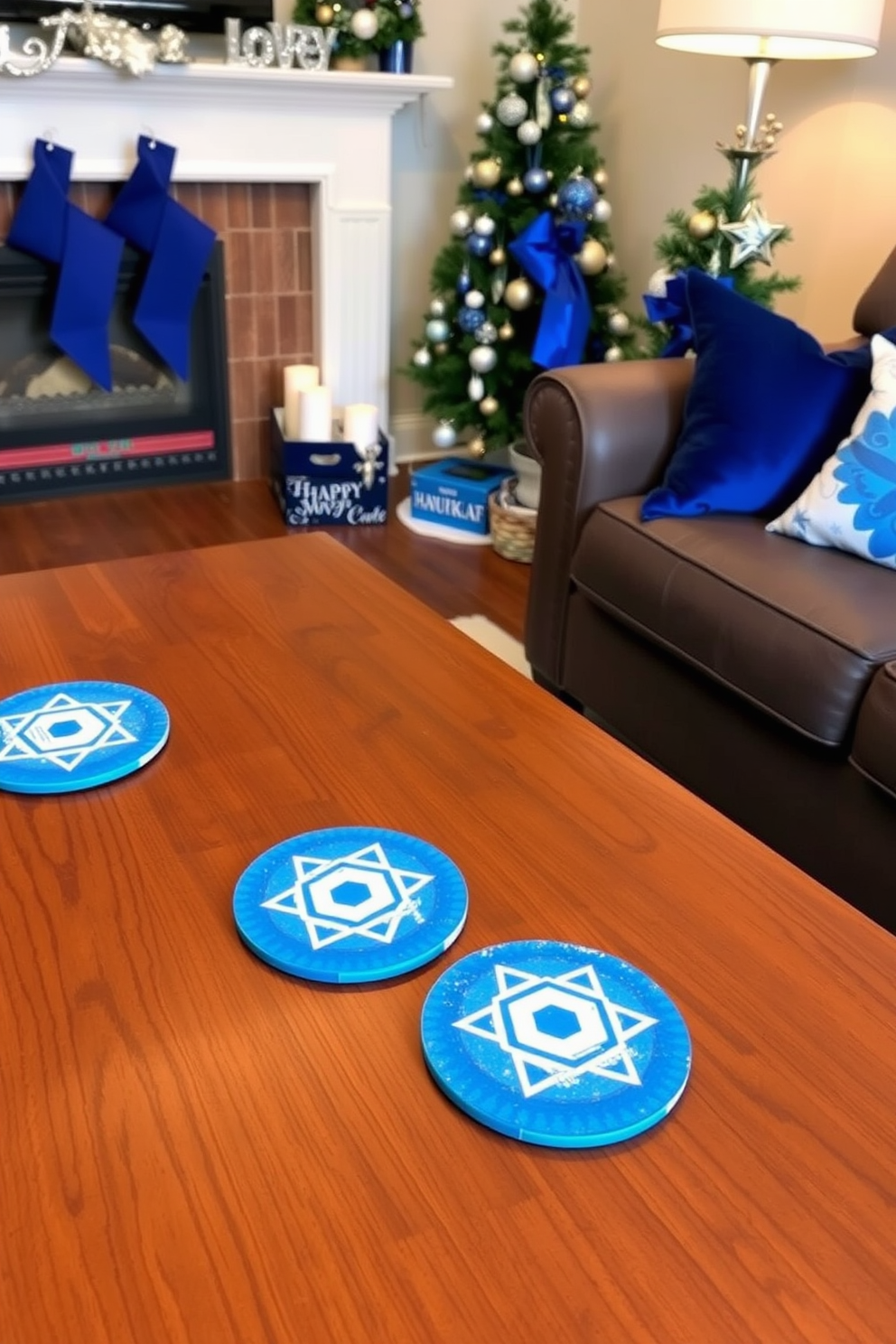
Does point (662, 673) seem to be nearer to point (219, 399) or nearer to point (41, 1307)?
point (41, 1307)

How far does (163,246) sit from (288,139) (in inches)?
16.5

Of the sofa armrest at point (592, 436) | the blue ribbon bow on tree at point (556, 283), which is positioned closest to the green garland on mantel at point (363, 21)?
the blue ribbon bow on tree at point (556, 283)

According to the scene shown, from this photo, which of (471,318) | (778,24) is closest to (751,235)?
(778,24)

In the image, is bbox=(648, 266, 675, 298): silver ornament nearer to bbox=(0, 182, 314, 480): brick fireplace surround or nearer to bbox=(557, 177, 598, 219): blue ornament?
bbox=(557, 177, 598, 219): blue ornament

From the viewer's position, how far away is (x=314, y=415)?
2.87m

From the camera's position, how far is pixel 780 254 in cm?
270

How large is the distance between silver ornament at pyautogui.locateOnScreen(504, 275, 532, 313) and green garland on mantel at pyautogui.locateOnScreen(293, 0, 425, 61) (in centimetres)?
66

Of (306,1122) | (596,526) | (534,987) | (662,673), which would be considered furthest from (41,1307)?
(596,526)

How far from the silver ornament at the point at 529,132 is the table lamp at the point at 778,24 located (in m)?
0.54

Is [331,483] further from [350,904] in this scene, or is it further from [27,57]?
[350,904]

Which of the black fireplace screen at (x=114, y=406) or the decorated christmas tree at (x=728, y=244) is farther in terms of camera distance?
the black fireplace screen at (x=114, y=406)

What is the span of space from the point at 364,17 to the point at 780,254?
44.9 inches

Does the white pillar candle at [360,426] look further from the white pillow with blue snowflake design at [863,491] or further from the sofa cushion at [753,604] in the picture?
the white pillow with blue snowflake design at [863,491]

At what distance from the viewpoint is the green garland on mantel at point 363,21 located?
2750mm
